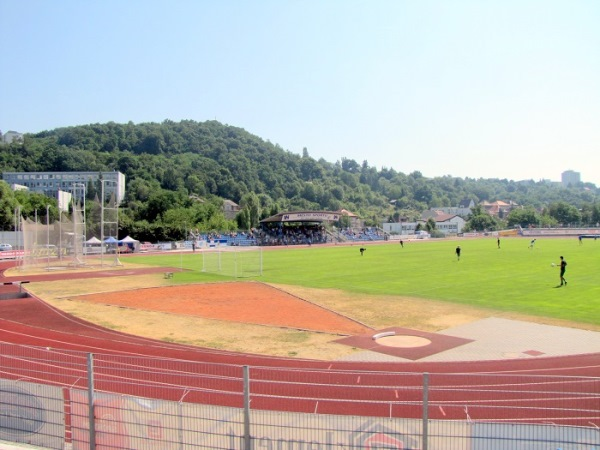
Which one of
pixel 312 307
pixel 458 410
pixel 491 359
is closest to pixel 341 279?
pixel 312 307

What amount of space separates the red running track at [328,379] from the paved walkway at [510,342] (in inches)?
25.0

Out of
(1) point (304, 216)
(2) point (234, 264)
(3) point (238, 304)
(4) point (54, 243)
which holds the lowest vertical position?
(3) point (238, 304)

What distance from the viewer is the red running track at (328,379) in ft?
33.0

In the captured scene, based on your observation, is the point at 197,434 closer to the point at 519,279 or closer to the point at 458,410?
the point at 458,410

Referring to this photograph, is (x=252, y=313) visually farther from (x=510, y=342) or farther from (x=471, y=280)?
(x=471, y=280)

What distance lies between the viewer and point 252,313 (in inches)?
922

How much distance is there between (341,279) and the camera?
3588 centimetres

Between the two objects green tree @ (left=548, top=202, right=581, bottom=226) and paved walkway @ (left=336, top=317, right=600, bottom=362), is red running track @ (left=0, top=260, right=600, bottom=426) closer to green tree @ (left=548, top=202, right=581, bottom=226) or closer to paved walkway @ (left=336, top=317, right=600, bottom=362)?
paved walkway @ (left=336, top=317, right=600, bottom=362)

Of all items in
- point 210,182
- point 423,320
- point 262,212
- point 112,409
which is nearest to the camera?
point 112,409

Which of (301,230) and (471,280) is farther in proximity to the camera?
(301,230)

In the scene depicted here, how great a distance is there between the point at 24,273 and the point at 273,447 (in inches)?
1695

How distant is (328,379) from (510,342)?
7.70 meters

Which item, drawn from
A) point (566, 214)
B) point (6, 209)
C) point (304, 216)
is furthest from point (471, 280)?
point (566, 214)

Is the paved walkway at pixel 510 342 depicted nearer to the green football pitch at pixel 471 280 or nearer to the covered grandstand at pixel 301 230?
the green football pitch at pixel 471 280
